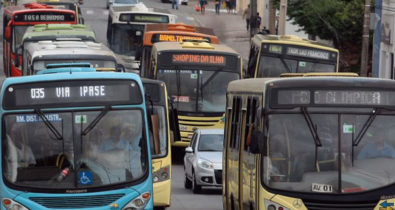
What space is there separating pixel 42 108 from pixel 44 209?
1232 millimetres

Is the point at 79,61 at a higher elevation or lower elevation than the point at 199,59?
higher

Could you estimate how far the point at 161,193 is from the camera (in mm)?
18297

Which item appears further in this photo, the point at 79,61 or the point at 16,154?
the point at 79,61

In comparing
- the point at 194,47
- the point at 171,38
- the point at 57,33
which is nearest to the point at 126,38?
the point at 171,38

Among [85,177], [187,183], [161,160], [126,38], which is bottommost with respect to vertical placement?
[187,183]

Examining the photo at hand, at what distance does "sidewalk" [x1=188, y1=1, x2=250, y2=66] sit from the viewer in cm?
6606

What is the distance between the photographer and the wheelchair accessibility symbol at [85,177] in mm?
14078

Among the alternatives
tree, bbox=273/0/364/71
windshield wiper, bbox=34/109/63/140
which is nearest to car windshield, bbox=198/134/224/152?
windshield wiper, bbox=34/109/63/140

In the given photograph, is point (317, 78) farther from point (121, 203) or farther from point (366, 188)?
point (121, 203)

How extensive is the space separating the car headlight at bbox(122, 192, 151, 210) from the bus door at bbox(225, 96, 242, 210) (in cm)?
219

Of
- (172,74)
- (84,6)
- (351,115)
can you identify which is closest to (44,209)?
(351,115)

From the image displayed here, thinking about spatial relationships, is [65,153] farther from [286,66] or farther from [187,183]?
[286,66]

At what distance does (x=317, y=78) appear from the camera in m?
14.0

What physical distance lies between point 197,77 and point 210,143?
4.54 meters
